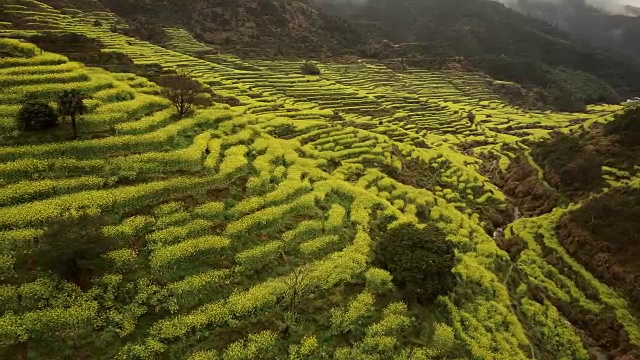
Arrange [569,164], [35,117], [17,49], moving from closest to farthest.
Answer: [35,117]
[17,49]
[569,164]

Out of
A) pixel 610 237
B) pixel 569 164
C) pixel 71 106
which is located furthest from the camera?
pixel 569 164

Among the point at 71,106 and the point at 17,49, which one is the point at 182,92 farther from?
the point at 17,49

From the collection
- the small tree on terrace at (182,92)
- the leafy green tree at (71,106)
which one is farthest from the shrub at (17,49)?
the small tree on terrace at (182,92)

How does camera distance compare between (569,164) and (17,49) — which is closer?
(17,49)

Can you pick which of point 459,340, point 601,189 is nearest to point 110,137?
point 459,340

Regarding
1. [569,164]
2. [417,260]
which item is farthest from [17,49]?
[569,164]

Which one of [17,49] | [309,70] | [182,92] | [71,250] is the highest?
[17,49]

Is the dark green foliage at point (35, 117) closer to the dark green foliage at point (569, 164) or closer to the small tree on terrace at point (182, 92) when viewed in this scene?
the small tree on terrace at point (182, 92)
